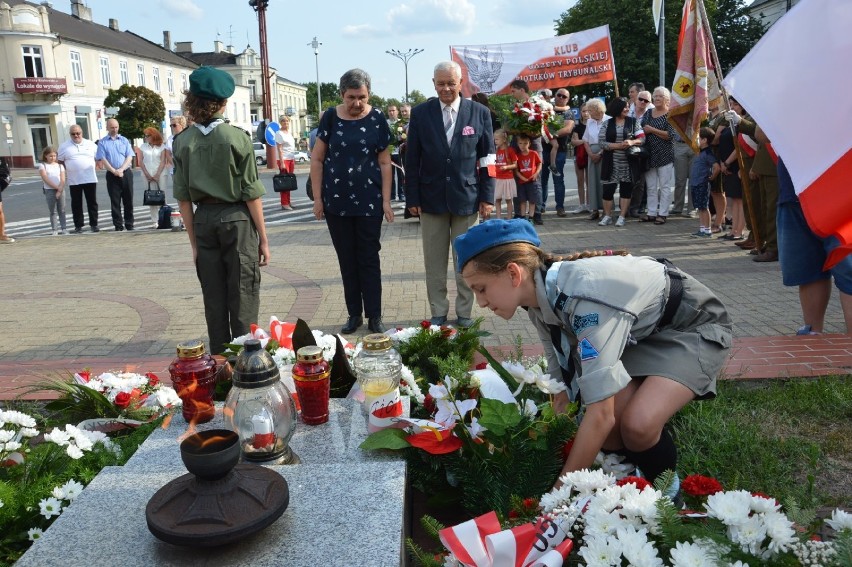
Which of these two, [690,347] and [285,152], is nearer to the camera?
[690,347]

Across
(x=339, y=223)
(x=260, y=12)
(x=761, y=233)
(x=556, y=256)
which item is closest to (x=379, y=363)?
(x=556, y=256)

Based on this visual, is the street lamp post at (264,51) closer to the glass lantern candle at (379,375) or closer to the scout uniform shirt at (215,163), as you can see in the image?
the scout uniform shirt at (215,163)

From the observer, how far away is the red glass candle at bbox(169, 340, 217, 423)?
9.22 feet

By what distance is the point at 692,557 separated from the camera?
5.65ft

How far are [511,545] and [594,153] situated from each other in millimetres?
10381

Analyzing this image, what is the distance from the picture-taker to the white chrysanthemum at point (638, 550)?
1.75 meters

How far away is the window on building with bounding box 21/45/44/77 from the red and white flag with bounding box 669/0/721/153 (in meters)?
52.0

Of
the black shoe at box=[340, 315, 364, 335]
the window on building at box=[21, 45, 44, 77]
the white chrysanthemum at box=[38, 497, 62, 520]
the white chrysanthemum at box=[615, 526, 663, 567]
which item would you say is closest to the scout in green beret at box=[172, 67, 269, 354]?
the black shoe at box=[340, 315, 364, 335]

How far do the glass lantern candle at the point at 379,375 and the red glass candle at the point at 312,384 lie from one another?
17cm

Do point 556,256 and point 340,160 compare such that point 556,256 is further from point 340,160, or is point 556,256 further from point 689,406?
point 340,160

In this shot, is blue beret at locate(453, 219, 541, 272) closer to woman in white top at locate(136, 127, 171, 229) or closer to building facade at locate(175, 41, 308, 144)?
woman in white top at locate(136, 127, 171, 229)

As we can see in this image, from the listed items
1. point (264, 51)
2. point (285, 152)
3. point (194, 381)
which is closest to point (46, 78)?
point (264, 51)

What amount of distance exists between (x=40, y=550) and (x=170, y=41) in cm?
9197

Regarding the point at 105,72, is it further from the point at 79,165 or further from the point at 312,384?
the point at 312,384
